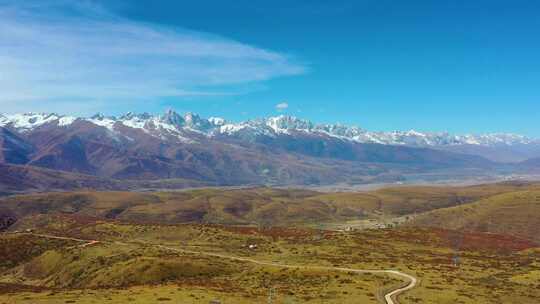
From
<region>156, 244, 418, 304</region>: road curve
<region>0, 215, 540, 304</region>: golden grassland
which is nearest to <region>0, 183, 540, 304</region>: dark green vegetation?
<region>0, 215, 540, 304</region>: golden grassland

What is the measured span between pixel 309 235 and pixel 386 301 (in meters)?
95.6

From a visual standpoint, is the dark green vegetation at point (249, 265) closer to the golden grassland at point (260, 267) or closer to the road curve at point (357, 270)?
the golden grassland at point (260, 267)

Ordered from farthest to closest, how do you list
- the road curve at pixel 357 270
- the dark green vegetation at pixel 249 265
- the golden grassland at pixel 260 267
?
the road curve at pixel 357 270 < the dark green vegetation at pixel 249 265 < the golden grassland at pixel 260 267

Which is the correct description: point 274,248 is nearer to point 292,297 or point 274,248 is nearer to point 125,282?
point 125,282

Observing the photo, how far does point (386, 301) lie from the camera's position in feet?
261

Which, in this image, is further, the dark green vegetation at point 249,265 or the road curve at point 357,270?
the road curve at point 357,270

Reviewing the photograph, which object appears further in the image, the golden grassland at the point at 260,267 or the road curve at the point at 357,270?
the road curve at the point at 357,270

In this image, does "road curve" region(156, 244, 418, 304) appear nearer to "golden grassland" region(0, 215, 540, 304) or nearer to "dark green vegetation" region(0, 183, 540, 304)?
"dark green vegetation" region(0, 183, 540, 304)

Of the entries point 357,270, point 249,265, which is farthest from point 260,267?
point 357,270

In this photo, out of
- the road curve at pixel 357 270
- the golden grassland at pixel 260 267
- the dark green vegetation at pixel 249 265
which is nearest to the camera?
the golden grassland at pixel 260 267

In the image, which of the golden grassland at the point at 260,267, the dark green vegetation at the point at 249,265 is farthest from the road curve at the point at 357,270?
the golden grassland at the point at 260,267

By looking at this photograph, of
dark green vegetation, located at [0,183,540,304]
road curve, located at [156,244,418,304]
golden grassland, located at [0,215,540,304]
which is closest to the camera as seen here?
golden grassland, located at [0,215,540,304]

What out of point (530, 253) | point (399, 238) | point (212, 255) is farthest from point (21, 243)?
point (530, 253)

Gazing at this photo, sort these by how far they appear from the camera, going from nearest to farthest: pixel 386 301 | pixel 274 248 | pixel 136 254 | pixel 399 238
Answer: pixel 386 301
pixel 136 254
pixel 274 248
pixel 399 238
